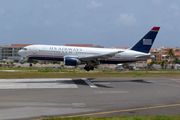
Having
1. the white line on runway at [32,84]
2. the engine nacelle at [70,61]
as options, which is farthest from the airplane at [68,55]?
the white line on runway at [32,84]

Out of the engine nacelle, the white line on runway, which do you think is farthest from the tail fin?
the white line on runway

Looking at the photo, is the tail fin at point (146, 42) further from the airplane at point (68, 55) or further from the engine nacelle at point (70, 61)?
the engine nacelle at point (70, 61)

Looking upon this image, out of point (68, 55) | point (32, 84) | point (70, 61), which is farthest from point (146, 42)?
point (32, 84)

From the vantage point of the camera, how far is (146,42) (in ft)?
140

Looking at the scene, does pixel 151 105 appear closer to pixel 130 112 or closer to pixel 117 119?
pixel 130 112

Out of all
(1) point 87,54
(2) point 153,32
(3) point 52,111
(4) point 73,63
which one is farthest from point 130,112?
(2) point 153,32

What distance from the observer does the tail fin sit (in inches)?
1664

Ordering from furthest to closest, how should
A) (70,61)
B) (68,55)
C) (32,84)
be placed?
(68,55) → (70,61) → (32,84)

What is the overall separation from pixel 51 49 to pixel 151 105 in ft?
78.2

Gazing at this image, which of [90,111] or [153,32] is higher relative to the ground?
[153,32]

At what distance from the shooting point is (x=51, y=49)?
36.3 metres

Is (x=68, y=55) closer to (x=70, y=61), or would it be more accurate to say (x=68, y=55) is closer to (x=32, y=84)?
(x=70, y=61)

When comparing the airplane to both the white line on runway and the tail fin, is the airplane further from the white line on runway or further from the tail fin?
the white line on runway

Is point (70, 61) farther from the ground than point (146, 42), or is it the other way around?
point (146, 42)
